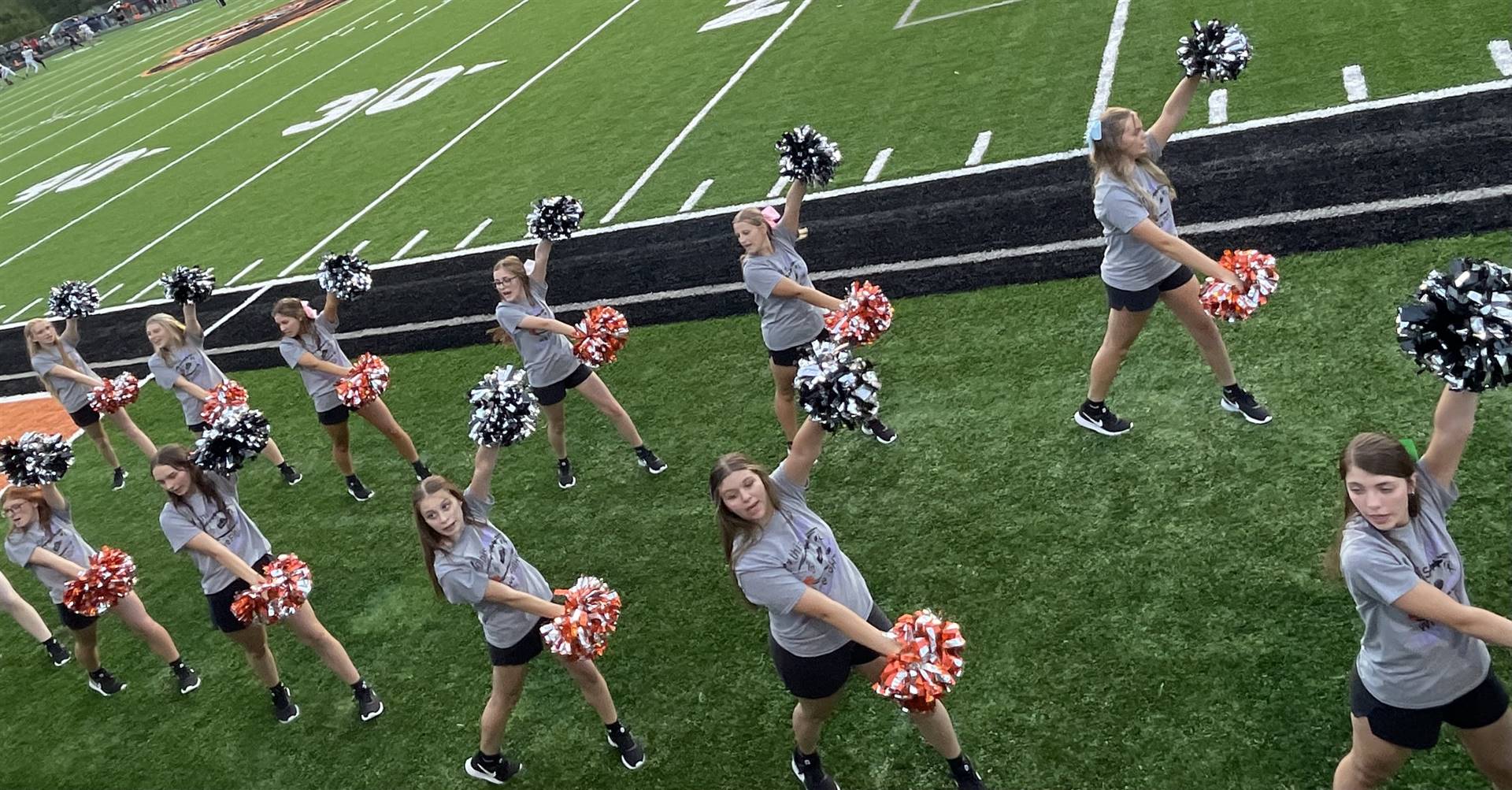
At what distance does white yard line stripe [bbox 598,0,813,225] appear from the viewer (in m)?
10.7

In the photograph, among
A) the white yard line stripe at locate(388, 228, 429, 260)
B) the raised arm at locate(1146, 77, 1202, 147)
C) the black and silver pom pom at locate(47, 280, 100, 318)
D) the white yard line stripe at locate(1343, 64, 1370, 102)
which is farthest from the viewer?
the white yard line stripe at locate(388, 228, 429, 260)

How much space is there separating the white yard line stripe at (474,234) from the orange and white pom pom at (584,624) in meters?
7.97

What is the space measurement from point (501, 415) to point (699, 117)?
868cm

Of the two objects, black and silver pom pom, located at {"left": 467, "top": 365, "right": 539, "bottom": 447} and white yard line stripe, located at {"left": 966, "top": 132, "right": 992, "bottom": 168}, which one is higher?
black and silver pom pom, located at {"left": 467, "top": 365, "right": 539, "bottom": 447}

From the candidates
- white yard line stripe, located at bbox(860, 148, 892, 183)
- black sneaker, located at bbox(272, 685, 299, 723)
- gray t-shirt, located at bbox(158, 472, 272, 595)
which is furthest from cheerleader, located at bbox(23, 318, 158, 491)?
white yard line stripe, located at bbox(860, 148, 892, 183)

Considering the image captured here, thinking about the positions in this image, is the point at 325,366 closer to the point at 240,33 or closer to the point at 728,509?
the point at 728,509

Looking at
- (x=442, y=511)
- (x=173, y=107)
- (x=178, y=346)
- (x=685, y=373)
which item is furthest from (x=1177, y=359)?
(x=173, y=107)

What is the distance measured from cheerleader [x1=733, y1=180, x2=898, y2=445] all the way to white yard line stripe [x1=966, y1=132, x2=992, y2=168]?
11.8ft

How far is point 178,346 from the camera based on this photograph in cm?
690

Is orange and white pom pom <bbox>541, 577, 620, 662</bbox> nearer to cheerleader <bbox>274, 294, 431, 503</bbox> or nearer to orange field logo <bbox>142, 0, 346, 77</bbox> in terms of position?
cheerleader <bbox>274, 294, 431, 503</bbox>

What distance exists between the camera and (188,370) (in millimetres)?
7012

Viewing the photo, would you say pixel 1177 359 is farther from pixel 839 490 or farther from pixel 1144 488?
pixel 839 490

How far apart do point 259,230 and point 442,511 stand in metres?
11.8

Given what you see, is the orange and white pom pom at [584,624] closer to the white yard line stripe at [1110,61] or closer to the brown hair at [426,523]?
the brown hair at [426,523]
